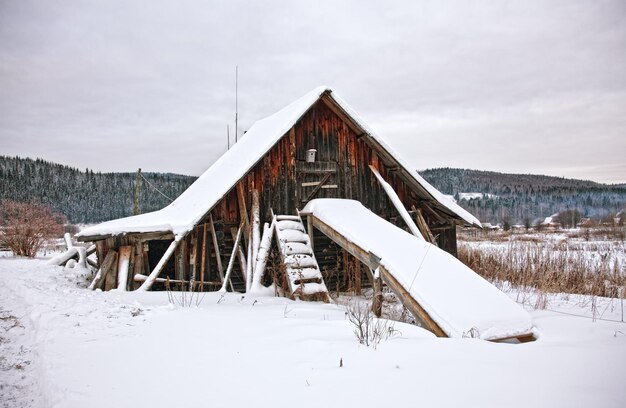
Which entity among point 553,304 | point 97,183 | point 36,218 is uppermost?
point 97,183

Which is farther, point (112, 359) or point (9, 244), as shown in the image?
point (9, 244)

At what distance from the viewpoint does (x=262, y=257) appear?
820cm

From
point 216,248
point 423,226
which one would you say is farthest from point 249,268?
point 423,226

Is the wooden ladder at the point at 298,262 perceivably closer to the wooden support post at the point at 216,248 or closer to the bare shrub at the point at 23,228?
the wooden support post at the point at 216,248

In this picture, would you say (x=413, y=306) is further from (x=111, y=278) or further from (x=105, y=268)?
(x=105, y=268)

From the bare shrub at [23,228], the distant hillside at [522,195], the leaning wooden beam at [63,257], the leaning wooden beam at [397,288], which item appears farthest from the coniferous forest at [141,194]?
the leaning wooden beam at [397,288]

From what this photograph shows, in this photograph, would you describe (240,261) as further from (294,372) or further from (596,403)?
(596,403)

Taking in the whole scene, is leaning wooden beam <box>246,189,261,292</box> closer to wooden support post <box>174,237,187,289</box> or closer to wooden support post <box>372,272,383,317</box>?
wooden support post <box>174,237,187,289</box>

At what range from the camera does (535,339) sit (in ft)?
14.2

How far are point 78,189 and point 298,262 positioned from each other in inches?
3168

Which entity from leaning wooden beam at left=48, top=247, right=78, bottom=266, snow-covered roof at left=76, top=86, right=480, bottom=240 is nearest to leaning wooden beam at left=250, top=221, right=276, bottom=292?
snow-covered roof at left=76, top=86, right=480, bottom=240

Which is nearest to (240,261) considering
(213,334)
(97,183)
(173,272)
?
(173,272)

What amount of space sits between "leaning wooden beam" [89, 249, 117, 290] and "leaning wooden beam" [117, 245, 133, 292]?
17 cm

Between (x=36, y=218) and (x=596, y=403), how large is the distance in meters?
23.2
